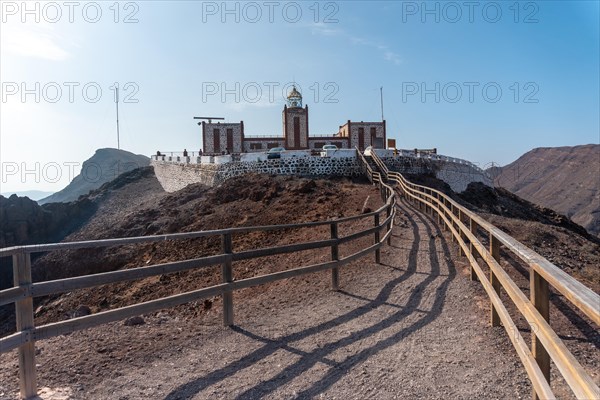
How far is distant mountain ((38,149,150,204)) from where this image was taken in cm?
11138

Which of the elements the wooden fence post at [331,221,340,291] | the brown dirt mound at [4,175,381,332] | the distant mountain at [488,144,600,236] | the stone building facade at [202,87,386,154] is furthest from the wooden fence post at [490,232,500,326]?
the distant mountain at [488,144,600,236]

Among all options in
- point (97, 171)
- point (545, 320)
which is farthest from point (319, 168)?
point (97, 171)

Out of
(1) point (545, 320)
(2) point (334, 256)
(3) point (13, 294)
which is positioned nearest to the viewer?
(1) point (545, 320)

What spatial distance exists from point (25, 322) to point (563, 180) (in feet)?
513

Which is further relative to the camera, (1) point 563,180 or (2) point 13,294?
(1) point 563,180

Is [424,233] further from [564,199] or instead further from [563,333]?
[564,199]

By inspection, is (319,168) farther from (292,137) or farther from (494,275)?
(494,275)

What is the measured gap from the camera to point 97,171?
11919 cm

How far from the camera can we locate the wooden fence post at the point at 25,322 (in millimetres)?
3502

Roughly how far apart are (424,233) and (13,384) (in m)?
10.5

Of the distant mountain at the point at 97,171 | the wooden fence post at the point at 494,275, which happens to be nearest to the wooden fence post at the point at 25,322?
the wooden fence post at the point at 494,275

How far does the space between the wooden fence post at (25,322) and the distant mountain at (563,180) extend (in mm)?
97254

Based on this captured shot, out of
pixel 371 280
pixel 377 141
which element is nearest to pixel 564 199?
pixel 377 141

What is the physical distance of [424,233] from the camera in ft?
41.5
